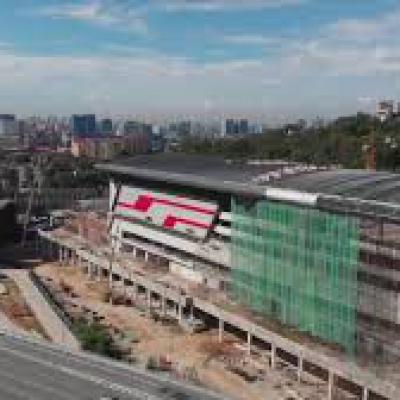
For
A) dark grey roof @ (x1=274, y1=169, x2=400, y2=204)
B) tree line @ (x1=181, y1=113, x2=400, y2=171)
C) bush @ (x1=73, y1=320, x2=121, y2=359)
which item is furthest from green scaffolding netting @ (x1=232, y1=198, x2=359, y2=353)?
tree line @ (x1=181, y1=113, x2=400, y2=171)

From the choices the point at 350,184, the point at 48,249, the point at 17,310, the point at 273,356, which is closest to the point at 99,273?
the point at 17,310

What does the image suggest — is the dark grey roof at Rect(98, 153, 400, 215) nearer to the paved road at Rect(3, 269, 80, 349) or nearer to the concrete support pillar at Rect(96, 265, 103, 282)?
the concrete support pillar at Rect(96, 265, 103, 282)

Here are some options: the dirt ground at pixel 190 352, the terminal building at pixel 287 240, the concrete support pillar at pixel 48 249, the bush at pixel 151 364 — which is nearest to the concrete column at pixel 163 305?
the dirt ground at pixel 190 352

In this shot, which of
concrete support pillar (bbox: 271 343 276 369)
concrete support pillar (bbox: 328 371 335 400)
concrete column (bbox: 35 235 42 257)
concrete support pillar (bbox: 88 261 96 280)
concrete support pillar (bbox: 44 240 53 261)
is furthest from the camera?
concrete column (bbox: 35 235 42 257)

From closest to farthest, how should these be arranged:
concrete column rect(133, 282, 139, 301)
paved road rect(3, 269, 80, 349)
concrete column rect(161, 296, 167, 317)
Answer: paved road rect(3, 269, 80, 349), concrete column rect(161, 296, 167, 317), concrete column rect(133, 282, 139, 301)

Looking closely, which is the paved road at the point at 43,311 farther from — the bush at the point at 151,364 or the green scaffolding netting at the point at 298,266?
the green scaffolding netting at the point at 298,266

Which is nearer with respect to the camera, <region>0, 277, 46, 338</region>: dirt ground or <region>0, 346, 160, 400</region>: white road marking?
<region>0, 346, 160, 400</region>: white road marking
